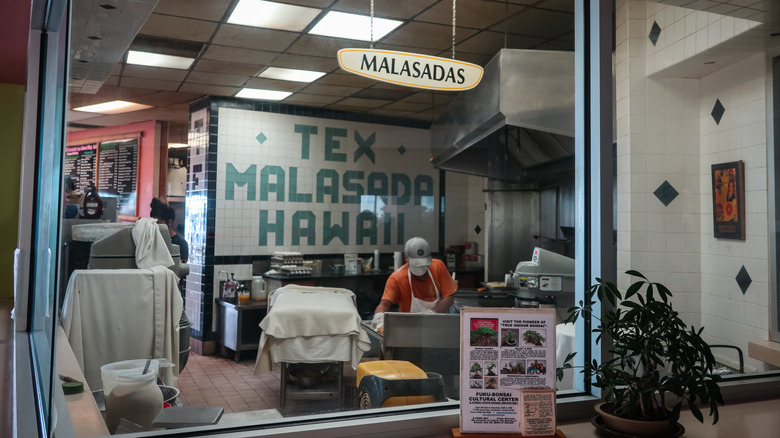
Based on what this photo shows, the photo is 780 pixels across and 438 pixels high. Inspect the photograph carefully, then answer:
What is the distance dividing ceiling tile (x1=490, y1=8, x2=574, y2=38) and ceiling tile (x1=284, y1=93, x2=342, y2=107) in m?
0.87

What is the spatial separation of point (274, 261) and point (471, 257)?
0.97 meters

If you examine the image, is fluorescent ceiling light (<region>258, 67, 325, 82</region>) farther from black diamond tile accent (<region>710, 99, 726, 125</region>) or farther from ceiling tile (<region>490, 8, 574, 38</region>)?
black diamond tile accent (<region>710, 99, 726, 125</region>)

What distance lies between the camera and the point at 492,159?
9.75 ft

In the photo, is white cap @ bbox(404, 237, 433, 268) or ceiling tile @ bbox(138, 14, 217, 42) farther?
white cap @ bbox(404, 237, 433, 268)

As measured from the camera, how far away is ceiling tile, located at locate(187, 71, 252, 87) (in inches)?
103

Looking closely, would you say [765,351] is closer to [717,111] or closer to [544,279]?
[544,279]

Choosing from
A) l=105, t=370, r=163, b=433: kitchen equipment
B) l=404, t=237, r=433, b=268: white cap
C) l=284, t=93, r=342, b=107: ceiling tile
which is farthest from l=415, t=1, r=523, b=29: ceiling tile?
l=105, t=370, r=163, b=433: kitchen equipment

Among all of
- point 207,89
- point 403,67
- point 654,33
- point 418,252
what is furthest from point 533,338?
point 654,33

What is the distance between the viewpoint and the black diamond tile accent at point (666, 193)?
2963 mm

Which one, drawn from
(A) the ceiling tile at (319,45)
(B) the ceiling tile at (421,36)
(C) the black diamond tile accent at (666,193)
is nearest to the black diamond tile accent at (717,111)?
(C) the black diamond tile accent at (666,193)

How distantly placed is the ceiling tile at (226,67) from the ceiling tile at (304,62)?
0.11 meters

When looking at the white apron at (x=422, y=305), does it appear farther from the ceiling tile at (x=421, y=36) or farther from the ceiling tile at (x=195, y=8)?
the ceiling tile at (x=195, y=8)

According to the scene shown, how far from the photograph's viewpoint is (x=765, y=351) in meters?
2.30

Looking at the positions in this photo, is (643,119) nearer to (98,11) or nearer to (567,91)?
(567,91)
